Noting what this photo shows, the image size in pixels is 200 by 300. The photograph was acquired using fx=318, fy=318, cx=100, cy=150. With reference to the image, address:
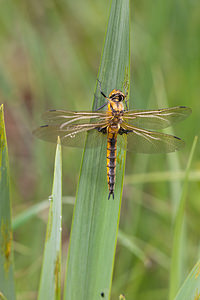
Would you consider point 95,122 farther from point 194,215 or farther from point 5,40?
point 5,40

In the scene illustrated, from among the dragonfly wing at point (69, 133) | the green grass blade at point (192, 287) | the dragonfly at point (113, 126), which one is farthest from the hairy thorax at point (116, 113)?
the green grass blade at point (192, 287)

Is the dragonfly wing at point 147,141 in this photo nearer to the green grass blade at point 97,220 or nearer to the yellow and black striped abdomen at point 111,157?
the yellow and black striped abdomen at point 111,157

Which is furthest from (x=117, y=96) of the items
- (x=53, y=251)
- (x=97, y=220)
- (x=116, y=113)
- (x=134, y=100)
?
(x=134, y=100)

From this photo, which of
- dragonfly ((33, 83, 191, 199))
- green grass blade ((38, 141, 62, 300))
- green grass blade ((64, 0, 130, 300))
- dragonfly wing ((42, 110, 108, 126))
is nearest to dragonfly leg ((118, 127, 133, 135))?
dragonfly ((33, 83, 191, 199))

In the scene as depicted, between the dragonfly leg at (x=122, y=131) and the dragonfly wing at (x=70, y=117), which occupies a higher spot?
the dragonfly wing at (x=70, y=117)

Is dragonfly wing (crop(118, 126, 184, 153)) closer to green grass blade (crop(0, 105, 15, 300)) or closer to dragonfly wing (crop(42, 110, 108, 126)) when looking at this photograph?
dragonfly wing (crop(42, 110, 108, 126))
